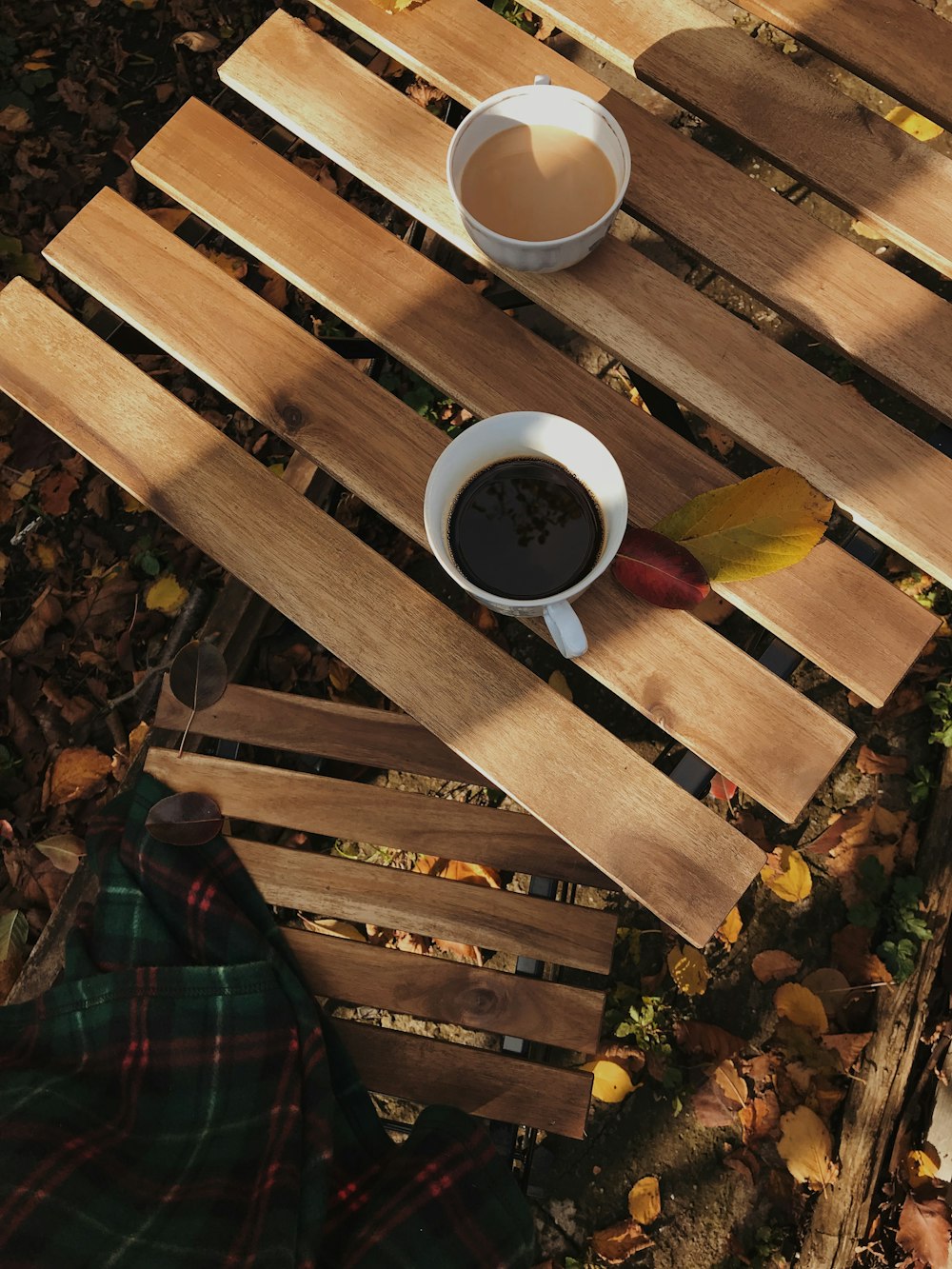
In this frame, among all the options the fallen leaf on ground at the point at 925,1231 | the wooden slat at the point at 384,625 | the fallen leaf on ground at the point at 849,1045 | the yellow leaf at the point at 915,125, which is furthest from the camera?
the yellow leaf at the point at 915,125

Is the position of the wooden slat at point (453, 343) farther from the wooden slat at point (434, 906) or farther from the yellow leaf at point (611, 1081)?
the yellow leaf at point (611, 1081)

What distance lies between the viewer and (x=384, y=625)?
1.23 m

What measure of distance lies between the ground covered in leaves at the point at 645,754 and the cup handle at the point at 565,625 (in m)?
0.87

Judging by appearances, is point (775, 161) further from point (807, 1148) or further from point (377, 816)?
point (807, 1148)

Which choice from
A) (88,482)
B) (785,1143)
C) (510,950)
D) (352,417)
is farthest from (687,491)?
(88,482)

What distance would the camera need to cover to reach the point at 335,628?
123 cm

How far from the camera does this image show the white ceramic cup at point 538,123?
1.13 meters

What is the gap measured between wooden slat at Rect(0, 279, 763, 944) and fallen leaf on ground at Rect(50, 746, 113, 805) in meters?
0.92

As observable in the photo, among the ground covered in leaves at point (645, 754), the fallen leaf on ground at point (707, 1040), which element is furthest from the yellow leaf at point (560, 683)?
the fallen leaf on ground at point (707, 1040)

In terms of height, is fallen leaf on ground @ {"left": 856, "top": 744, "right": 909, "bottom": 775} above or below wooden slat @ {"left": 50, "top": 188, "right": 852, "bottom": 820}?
below

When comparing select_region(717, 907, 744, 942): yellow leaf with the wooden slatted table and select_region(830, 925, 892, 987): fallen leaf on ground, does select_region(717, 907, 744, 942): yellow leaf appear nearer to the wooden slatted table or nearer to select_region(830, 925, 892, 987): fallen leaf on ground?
select_region(830, 925, 892, 987): fallen leaf on ground

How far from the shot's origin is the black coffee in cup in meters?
1.12

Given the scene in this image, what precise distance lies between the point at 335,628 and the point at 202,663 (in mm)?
378

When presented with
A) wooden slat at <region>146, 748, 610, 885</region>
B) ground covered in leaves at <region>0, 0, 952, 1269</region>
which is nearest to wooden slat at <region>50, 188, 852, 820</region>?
ground covered in leaves at <region>0, 0, 952, 1269</region>
